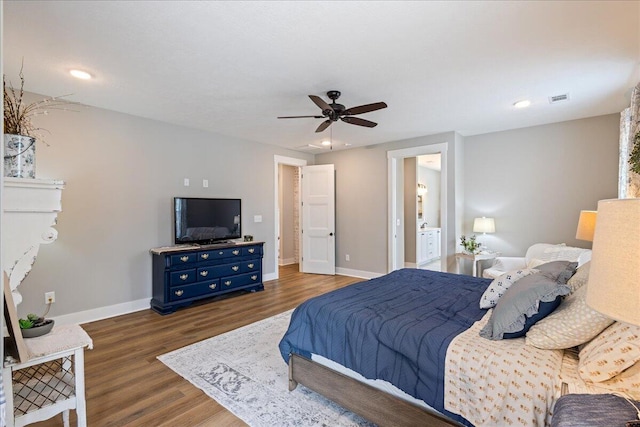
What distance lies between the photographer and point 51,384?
5.85 feet

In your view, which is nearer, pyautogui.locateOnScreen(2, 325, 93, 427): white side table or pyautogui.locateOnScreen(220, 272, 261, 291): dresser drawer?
pyautogui.locateOnScreen(2, 325, 93, 427): white side table

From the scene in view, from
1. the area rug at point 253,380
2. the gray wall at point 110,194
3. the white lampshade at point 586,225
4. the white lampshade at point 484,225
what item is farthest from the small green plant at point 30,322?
the white lampshade at point 484,225

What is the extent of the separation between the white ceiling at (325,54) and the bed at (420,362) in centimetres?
193

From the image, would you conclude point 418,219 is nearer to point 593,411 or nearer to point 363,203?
point 363,203

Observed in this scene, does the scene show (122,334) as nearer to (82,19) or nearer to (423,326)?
(82,19)

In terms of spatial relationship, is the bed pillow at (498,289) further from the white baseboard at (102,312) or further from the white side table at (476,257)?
the white baseboard at (102,312)

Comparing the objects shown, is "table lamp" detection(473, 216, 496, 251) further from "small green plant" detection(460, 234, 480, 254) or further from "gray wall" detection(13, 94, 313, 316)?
"gray wall" detection(13, 94, 313, 316)

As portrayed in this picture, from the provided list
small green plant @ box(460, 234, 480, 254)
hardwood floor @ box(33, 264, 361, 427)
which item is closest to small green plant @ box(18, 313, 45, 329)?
hardwood floor @ box(33, 264, 361, 427)

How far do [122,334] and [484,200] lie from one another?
5.34 meters

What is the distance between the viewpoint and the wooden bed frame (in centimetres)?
167

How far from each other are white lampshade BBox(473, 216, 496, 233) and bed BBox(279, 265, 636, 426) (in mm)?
2647

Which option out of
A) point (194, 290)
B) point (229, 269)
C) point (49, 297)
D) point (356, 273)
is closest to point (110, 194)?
point (49, 297)

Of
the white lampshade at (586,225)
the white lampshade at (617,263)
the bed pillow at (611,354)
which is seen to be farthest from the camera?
the white lampshade at (586,225)

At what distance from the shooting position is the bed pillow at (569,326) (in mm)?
1431
